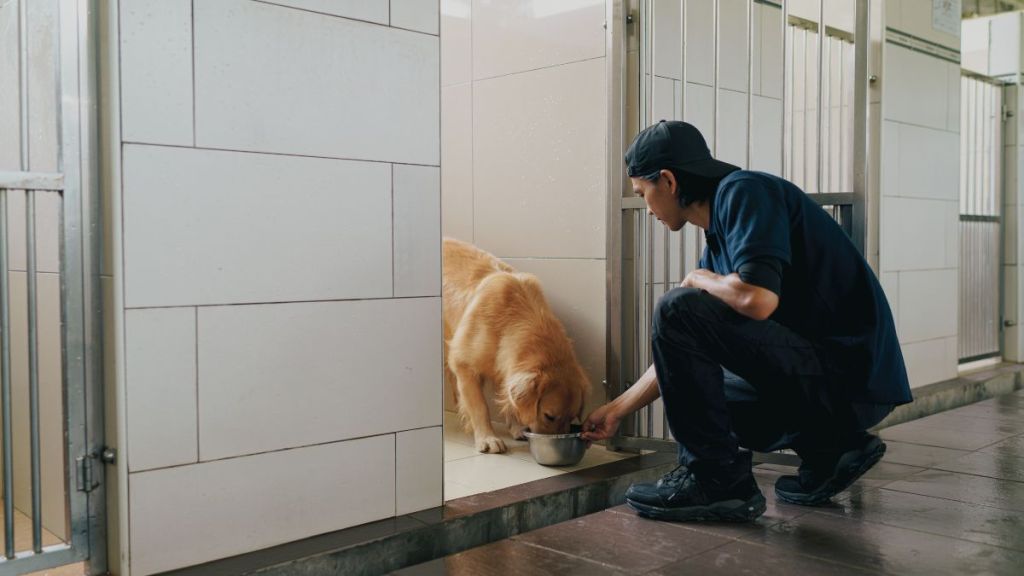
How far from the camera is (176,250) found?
2.47 m

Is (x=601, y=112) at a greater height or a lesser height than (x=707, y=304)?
greater

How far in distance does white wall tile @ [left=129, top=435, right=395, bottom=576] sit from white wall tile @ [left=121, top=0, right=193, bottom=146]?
3.07ft

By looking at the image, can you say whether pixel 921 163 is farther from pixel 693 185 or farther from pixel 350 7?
pixel 350 7

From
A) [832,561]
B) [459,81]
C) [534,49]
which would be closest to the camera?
[832,561]

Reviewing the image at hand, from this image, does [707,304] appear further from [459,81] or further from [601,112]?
[459,81]

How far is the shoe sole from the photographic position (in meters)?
3.01

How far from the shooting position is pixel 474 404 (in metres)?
4.35

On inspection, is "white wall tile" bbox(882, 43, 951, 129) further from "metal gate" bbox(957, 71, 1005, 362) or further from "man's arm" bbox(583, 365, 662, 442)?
"man's arm" bbox(583, 365, 662, 442)

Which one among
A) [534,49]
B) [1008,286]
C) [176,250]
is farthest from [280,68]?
[1008,286]

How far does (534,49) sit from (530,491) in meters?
2.30

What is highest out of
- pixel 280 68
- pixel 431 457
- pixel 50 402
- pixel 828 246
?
pixel 280 68

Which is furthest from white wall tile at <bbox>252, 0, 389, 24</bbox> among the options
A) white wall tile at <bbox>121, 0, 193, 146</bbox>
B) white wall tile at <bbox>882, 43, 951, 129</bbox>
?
white wall tile at <bbox>882, 43, 951, 129</bbox>

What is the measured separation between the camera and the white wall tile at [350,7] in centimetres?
270

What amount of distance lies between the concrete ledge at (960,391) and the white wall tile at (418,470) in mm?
2861
